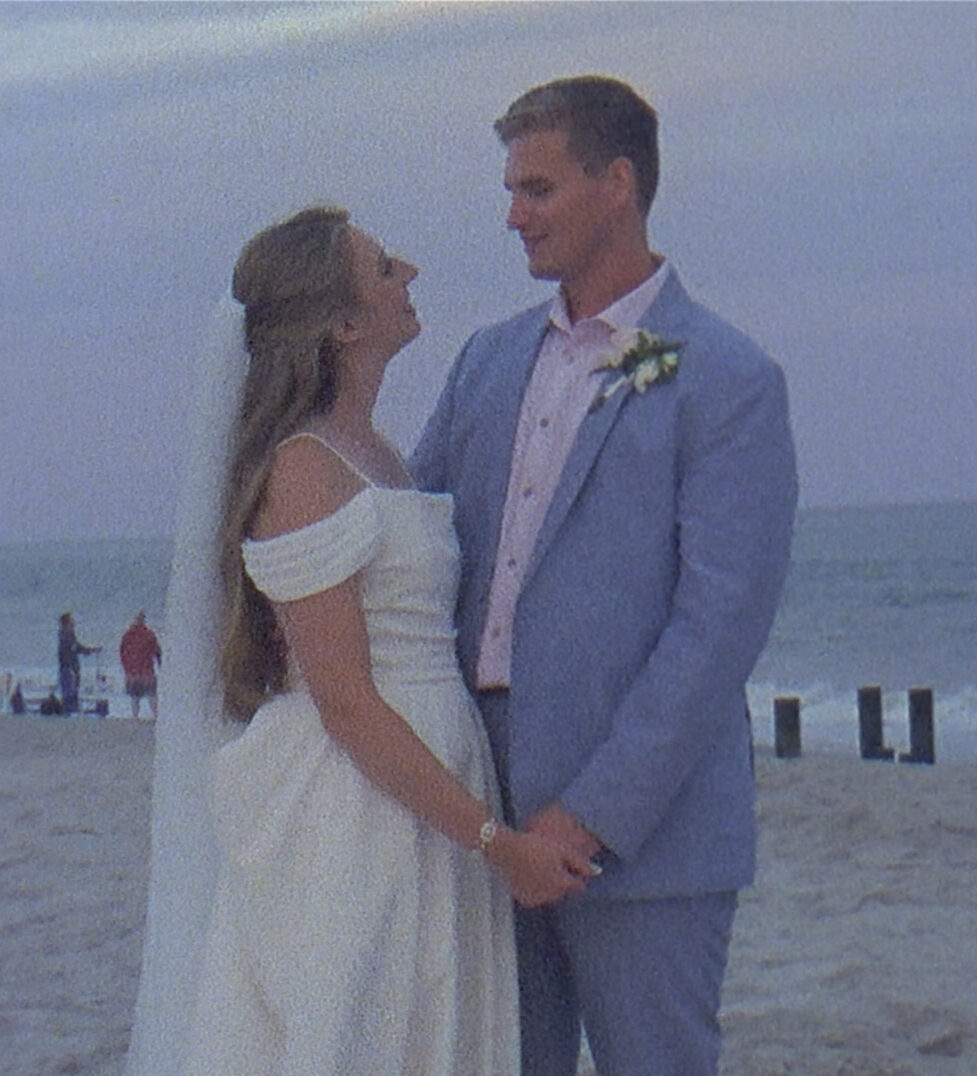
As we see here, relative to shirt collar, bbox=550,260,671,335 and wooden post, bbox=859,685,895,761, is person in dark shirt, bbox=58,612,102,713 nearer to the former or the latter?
wooden post, bbox=859,685,895,761

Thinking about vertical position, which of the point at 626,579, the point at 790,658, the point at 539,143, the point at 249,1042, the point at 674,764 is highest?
the point at 539,143

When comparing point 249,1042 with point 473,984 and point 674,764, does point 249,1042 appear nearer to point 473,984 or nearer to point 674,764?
point 473,984

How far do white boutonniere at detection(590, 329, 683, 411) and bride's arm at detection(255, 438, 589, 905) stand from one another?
44 centimetres

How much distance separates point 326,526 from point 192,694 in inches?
19.2

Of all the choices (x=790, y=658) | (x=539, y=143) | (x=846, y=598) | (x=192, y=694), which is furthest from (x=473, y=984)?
(x=846, y=598)

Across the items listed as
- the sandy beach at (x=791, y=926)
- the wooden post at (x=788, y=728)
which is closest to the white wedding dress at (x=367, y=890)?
the sandy beach at (x=791, y=926)

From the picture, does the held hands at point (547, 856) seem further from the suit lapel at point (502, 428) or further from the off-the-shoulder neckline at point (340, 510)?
the off-the-shoulder neckline at point (340, 510)

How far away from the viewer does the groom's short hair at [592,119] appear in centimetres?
299

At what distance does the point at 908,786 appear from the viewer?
11.4m

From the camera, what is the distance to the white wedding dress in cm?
306

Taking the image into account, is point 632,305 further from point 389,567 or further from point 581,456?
point 389,567

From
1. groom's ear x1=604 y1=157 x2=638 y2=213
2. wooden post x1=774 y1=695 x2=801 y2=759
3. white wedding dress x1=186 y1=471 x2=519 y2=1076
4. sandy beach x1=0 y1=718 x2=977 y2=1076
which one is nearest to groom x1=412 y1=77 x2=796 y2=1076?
groom's ear x1=604 y1=157 x2=638 y2=213

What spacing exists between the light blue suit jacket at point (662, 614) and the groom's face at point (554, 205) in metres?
0.16

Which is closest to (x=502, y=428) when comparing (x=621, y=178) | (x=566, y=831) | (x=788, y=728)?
(x=621, y=178)
